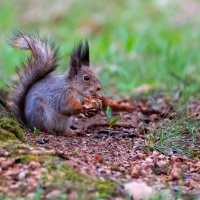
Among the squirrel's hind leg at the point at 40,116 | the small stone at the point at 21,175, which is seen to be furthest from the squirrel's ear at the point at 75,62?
the small stone at the point at 21,175

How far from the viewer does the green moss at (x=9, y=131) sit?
3.97m

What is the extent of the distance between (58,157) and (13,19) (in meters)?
8.87

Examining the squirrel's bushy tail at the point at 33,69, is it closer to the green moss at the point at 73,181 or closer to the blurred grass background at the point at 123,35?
the blurred grass background at the point at 123,35

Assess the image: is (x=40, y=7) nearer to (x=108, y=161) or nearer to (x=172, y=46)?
(x=172, y=46)

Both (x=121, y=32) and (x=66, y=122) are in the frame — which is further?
A: (x=121, y=32)

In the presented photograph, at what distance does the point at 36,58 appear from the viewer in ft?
15.9

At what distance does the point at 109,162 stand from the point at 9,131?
2.05ft

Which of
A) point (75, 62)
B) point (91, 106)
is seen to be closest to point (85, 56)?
point (75, 62)

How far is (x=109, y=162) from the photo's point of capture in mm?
3988

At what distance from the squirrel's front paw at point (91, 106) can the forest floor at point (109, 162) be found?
143 mm

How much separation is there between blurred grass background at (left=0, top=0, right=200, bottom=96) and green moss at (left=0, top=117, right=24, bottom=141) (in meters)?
1.33

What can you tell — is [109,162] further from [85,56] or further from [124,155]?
[85,56]

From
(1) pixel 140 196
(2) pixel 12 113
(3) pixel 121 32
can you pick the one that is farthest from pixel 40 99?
(3) pixel 121 32

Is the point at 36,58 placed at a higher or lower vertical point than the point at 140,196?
higher
